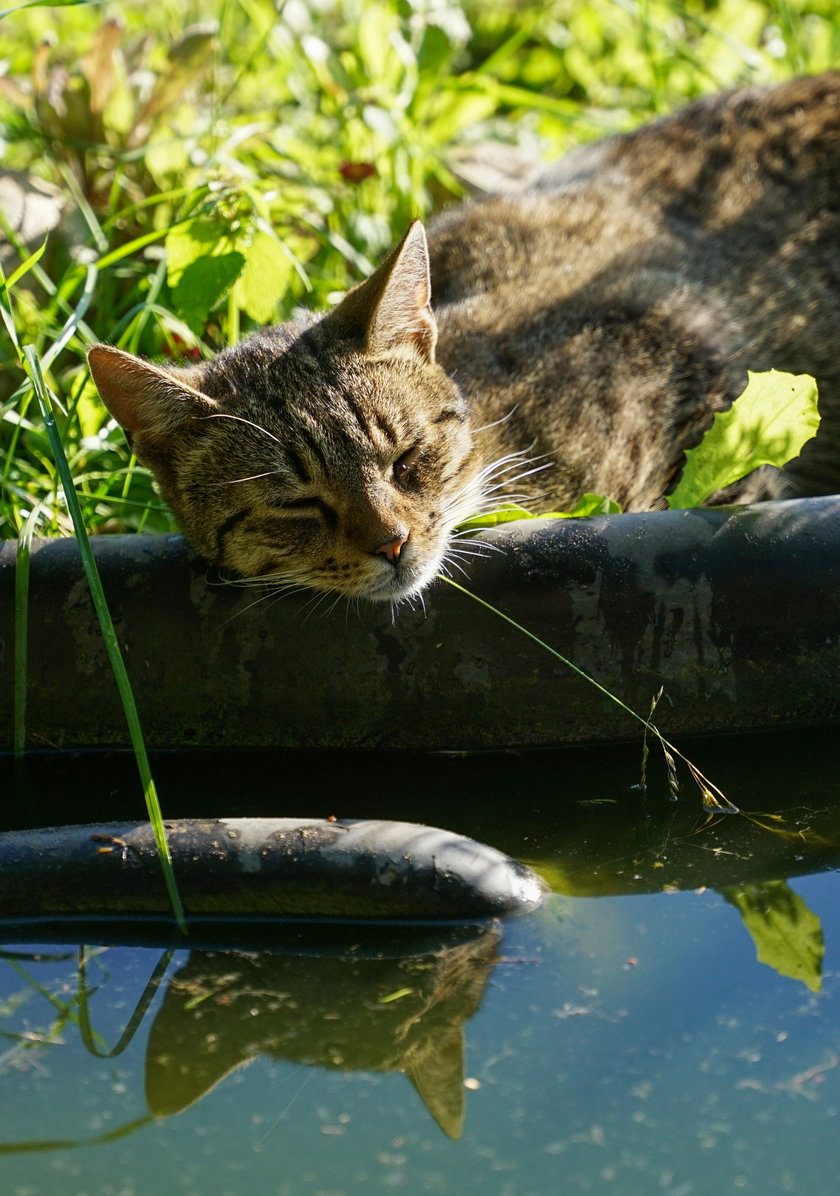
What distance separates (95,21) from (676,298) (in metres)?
4.24

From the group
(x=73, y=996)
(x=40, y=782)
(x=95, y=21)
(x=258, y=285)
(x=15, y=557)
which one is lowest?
(x=40, y=782)

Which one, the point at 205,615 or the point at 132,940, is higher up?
the point at 205,615

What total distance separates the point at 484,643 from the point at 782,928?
795mm

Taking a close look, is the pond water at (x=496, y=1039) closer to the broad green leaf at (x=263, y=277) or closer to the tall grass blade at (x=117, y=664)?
the tall grass blade at (x=117, y=664)

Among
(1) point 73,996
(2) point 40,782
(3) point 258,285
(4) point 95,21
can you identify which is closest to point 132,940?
(1) point 73,996

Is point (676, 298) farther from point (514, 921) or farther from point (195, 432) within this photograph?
point (514, 921)

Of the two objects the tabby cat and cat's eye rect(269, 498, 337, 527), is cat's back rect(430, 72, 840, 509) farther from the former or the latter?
cat's eye rect(269, 498, 337, 527)

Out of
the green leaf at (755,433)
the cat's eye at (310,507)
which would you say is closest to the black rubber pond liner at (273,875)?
the cat's eye at (310,507)

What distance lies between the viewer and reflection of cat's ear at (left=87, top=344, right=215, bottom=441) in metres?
2.51

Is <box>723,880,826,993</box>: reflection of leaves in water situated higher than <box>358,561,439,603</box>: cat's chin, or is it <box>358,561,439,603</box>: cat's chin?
<box>358,561,439,603</box>: cat's chin

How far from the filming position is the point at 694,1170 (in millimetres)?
1435

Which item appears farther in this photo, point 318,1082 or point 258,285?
point 258,285

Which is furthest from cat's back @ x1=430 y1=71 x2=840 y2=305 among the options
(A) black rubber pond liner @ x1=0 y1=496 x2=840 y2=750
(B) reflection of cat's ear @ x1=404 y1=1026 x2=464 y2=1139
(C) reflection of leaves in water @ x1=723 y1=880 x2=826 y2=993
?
(B) reflection of cat's ear @ x1=404 y1=1026 x2=464 y2=1139

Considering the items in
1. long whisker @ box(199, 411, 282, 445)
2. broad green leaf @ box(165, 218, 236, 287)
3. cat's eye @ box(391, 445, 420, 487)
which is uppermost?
broad green leaf @ box(165, 218, 236, 287)
